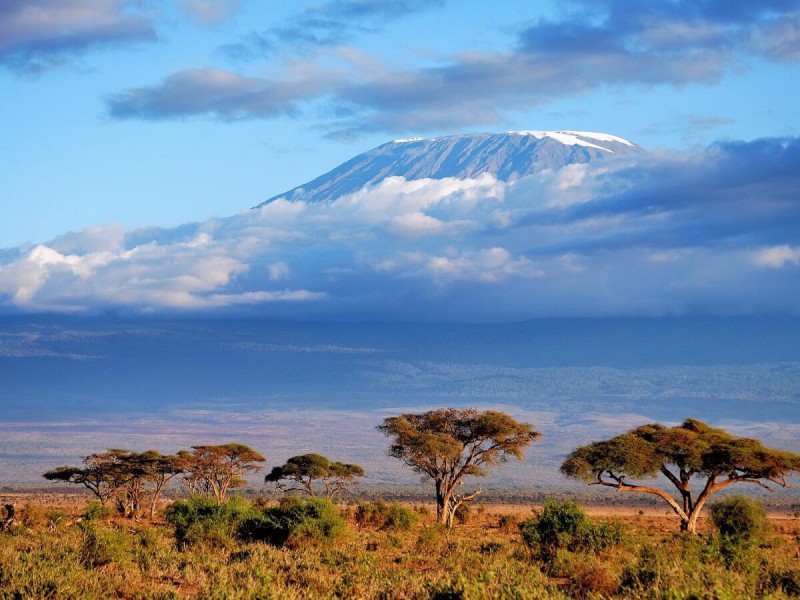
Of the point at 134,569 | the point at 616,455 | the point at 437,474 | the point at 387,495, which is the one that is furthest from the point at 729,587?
the point at 387,495

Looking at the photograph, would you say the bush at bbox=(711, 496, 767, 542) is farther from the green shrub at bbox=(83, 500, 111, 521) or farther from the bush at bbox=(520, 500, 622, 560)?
the green shrub at bbox=(83, 500, 111, 521)

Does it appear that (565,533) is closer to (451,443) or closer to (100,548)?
(100,548)

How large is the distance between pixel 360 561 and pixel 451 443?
24.5m

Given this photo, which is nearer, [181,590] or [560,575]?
[181,590]

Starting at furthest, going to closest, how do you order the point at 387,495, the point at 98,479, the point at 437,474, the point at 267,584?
the point at 387,495, the point at 98,479, the point at 437,474, the point at 267,584

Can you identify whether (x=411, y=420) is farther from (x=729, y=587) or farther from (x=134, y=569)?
(x=729, y=587)

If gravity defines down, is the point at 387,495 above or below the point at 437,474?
below

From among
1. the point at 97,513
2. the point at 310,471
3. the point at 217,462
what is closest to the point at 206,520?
the point at 97,513

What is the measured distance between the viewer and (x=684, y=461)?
4453 centimetres

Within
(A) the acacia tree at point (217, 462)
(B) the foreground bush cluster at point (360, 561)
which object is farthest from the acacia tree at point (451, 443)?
(A) the acacia tree at point (217, 462)

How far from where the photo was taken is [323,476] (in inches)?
2527

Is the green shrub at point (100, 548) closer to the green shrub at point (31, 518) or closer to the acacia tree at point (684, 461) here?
the green shrub at point (31, 518)

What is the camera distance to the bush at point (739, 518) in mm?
41281

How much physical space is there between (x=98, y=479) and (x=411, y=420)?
1954 cm
